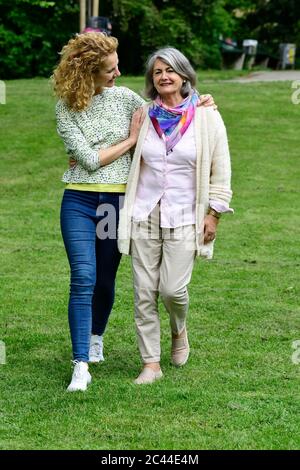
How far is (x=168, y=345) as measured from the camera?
22.9 feet

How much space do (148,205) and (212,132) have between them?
0.56 metres

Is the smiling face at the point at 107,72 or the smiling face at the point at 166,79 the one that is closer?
the smiling face at the point at 166,79

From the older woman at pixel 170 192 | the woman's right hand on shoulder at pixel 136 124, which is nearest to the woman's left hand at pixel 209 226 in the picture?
the older woman at pixel 170 192

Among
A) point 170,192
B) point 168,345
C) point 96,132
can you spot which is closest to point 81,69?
point 96,132

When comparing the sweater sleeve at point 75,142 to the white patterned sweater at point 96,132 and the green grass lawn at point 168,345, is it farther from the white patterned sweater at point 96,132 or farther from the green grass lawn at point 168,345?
the green grass lawn at point 168,345

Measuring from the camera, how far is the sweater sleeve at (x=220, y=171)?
19.6ft

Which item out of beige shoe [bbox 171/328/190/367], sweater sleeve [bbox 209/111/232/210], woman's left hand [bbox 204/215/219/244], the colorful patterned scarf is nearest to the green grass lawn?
beige shoe [bbox 171/328/190/367]

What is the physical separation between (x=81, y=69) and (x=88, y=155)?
0.49 metres

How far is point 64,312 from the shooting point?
310 inches

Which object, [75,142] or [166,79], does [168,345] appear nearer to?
[75,142]

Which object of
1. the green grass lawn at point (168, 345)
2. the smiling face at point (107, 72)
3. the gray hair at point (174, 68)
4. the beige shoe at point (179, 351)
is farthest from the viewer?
the beige shoe at point (179, 351)

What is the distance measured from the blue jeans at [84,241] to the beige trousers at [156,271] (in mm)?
177

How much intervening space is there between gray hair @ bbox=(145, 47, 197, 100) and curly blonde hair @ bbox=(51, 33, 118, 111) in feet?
0.83

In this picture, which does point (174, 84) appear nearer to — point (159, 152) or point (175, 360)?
point (159, 152)
